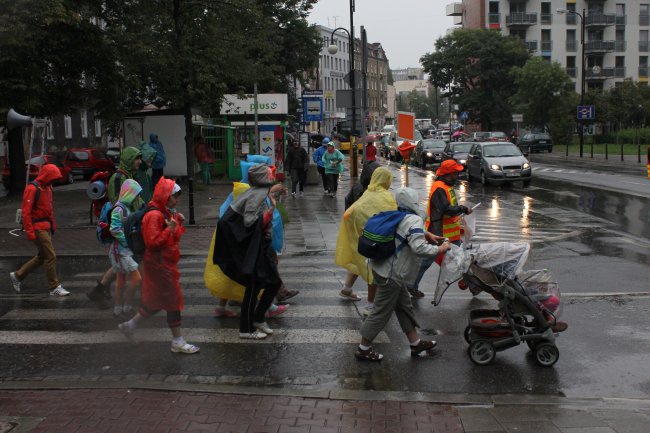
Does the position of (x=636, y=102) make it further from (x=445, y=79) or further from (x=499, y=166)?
(x=499, y=166)

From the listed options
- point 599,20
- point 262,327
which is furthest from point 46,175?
point 599,20

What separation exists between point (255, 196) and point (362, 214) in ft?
4.24

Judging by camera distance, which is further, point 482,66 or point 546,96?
point 482,66

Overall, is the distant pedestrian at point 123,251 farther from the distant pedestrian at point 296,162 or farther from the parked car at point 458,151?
the parked car at point 458,151

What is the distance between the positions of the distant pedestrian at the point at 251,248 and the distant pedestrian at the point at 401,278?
1126 millimetres

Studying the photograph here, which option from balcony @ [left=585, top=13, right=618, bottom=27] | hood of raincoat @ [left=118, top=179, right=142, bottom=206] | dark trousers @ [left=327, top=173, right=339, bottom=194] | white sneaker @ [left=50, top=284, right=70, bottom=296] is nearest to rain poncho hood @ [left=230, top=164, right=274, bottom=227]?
hood of raincoat @ [left=118, top=179, right=142, bottom=206]

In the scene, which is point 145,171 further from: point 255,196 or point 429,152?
point 429,152

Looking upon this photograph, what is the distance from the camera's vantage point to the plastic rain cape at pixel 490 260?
6.64 meters

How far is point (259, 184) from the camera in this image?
7207mm

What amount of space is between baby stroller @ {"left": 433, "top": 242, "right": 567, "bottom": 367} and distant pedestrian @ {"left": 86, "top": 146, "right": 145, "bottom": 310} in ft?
12.4

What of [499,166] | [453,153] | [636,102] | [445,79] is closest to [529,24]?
[445,79]

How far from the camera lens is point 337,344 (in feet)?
23.5

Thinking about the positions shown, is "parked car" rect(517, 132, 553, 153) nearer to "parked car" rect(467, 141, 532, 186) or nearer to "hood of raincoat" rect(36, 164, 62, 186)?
"parked car" rect(467, 141, 532, 186)

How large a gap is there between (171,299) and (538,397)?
10.9 ft
